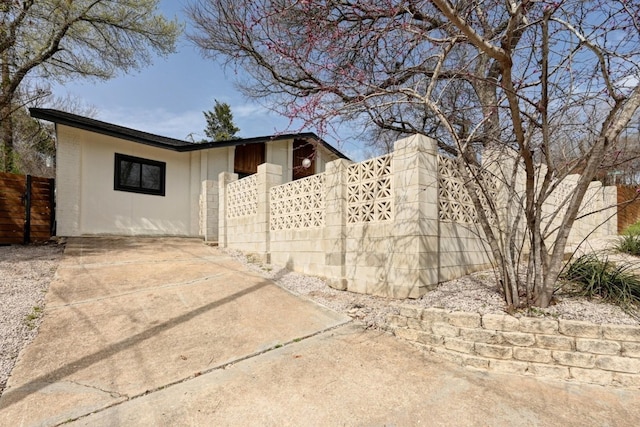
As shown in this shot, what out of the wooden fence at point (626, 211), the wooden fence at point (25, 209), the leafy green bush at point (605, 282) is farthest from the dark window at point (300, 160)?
the wooden fence at point (626, 211)

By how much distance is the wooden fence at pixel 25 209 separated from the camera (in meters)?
8.33

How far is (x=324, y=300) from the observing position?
5395 mm

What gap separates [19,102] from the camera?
470 inches

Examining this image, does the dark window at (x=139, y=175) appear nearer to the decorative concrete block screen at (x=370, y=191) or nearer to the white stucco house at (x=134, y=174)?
the white stucco house at (x=134, y=174)

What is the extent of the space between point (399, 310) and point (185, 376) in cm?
253

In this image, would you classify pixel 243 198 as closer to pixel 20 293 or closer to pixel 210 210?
pixel 210 210

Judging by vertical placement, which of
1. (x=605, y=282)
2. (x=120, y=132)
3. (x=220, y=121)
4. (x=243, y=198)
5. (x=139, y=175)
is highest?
(x=220, y=121)

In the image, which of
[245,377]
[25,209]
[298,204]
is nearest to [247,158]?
[298,204]

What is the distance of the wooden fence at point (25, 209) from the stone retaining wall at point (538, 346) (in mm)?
9863

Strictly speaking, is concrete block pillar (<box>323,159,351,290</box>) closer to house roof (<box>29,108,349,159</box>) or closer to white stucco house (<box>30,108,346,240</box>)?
house roof (<box>29,108,349,159</box>)

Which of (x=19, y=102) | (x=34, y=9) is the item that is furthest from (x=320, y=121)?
(x=19, y=102)

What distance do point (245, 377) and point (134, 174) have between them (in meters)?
9.68

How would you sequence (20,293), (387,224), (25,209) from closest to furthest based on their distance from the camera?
(20,293)
(387,224)
(25,209)

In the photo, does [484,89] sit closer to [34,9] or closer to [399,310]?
[399,310]
